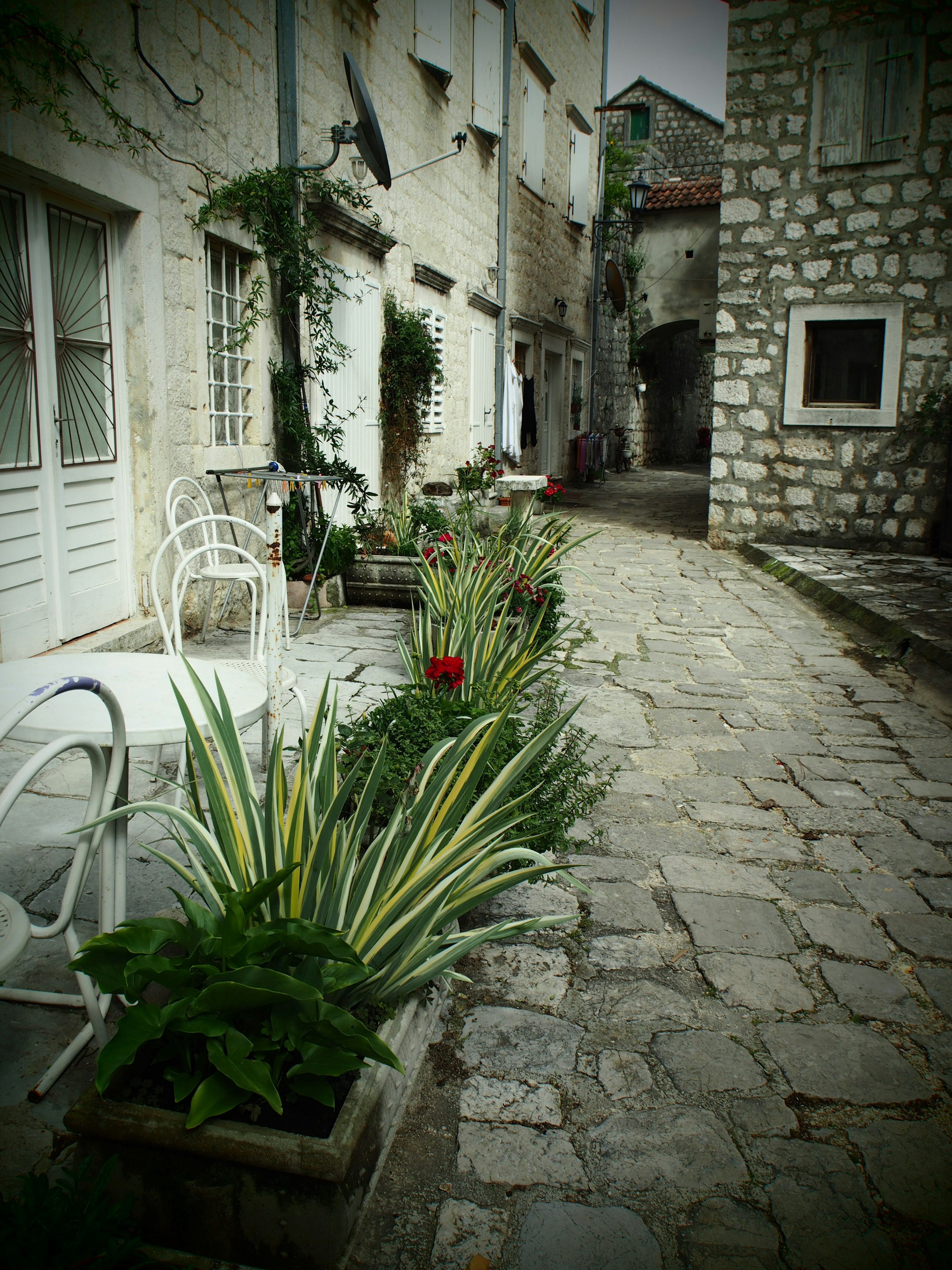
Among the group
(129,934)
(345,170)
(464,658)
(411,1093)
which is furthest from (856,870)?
(345,170)

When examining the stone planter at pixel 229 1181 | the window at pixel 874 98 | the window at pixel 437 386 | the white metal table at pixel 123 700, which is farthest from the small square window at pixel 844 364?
the stone planter at pixel 229 1181

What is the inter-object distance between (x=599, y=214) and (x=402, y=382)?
991cm

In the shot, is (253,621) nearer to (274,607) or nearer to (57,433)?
(274,607)

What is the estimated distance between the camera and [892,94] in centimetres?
800

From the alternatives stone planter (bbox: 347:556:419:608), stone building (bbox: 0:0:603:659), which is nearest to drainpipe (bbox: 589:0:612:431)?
stone building (bbox: 0:0:603:659)

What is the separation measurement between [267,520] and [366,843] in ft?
2.76

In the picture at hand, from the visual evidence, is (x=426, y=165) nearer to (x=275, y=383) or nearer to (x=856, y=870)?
(x=275, y=383)

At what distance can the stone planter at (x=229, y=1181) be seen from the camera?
4.34 feet

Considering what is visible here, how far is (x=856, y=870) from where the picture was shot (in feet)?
8.99

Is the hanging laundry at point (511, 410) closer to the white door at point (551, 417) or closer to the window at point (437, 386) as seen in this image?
the white door at point (551, 417)

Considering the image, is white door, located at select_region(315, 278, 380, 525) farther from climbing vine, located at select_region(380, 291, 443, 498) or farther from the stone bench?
the stone bench

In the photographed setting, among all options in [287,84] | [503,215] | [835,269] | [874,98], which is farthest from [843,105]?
[287,84]

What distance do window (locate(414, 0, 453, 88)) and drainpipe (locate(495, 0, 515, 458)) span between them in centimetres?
198

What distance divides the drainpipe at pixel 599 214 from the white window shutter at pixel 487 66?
17.6ft
